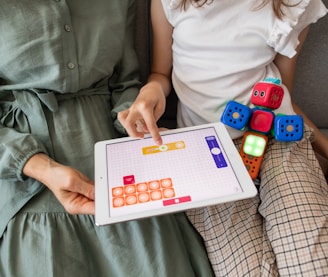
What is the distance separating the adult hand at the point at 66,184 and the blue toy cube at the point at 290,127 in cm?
38

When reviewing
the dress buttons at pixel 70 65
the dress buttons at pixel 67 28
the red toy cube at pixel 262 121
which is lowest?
the red toy cube at pixel 262 121

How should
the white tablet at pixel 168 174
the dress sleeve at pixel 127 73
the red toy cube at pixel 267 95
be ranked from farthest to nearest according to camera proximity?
the dress sleeve at pixel 127 73 → the red toy cube at pixel 267 95 → the white tablet at pixel 168 174

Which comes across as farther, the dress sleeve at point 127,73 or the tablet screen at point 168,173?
the dress sleeve at point 127,73

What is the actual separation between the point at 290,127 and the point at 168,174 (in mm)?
269

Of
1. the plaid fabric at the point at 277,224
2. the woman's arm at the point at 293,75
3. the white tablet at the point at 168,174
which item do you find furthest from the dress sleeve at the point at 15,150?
the woman's arm at the point at 293,75

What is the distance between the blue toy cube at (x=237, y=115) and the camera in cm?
66

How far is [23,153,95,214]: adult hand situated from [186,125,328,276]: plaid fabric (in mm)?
244

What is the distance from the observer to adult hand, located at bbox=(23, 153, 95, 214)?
22.8 inches

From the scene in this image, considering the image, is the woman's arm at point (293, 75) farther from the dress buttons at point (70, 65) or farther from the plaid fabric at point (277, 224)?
the dress buttons at point (70, 65)

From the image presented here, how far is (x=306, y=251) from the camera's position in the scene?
0.57 m

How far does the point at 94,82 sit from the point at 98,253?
355 millimetres

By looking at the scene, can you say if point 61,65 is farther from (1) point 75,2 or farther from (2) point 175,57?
(2) point 175,57

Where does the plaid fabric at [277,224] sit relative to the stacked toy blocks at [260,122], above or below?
below

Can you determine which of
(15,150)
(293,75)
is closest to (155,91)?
(15,150)
